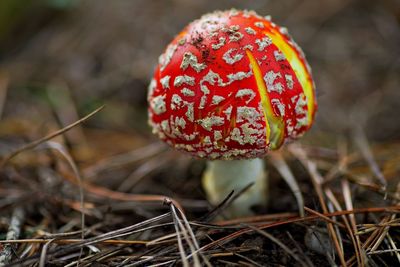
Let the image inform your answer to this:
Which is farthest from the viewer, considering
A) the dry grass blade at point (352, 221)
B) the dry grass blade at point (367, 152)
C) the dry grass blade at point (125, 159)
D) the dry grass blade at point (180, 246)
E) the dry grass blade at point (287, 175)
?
the dry grass blade at point (125, 159)

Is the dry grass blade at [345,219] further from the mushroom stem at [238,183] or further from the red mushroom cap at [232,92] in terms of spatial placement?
the red mushroom cap at [232,92]

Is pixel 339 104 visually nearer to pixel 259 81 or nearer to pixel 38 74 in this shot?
pixel 259 81

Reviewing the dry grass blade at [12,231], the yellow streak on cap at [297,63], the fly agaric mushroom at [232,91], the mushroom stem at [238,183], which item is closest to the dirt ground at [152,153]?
the dry grass blade at [12,231]

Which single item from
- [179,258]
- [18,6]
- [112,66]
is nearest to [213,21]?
[179,258]

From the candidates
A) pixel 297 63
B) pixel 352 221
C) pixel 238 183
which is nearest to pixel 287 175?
pixel 238 183

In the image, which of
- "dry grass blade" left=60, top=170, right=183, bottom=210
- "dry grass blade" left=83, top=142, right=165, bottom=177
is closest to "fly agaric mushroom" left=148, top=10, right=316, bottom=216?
"dry grass blade" left=60, top=170, right=183, bottom=210

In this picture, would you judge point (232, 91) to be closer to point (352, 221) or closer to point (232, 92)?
point (232, 92)
